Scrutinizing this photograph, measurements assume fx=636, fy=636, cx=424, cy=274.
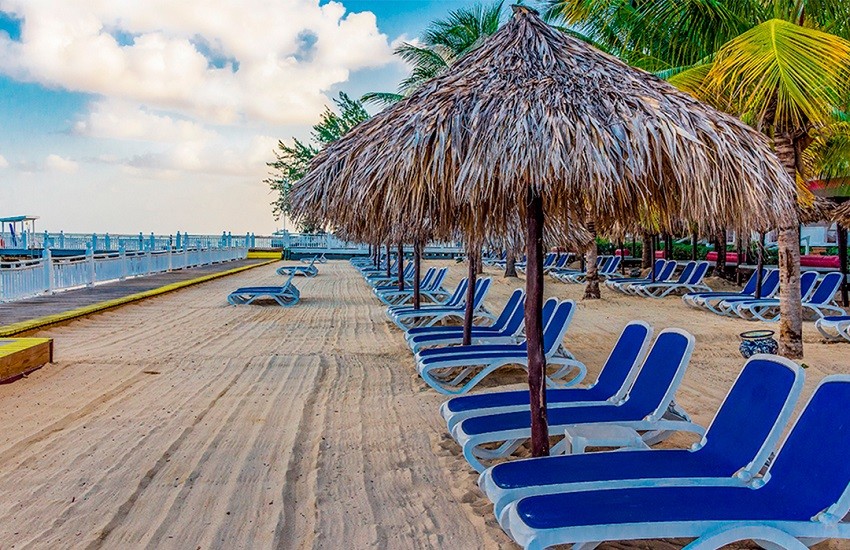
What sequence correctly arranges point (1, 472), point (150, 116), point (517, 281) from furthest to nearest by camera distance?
point (150, 116) < point (517, 281) < point (1, 472)

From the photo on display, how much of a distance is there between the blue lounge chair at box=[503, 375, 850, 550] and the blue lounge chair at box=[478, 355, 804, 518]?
8cm

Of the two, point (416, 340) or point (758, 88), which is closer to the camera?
point (758, 88)

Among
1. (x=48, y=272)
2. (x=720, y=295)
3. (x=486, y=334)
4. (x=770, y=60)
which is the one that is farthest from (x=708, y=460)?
(x=48, y=272)

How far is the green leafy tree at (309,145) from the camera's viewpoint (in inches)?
1413

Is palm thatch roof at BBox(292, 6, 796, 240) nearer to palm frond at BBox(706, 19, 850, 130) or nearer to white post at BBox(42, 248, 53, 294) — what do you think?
palm frond at BBox(706, 19, 850, 130)

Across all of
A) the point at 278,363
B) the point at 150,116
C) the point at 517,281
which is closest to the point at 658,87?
the point at 278,363

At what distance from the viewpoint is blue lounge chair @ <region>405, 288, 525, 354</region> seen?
24.0 feet

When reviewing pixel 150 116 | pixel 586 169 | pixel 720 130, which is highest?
pixel 150 116

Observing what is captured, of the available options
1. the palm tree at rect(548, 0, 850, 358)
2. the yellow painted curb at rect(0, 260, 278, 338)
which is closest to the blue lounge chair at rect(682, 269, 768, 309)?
the palm tree at rect(548, 0, 850, 358)

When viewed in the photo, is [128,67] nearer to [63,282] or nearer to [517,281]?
[63,282]

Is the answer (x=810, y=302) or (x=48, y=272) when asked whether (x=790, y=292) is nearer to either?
(x=810, y=302)

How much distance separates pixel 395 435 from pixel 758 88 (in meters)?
5.17

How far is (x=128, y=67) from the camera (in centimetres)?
1809

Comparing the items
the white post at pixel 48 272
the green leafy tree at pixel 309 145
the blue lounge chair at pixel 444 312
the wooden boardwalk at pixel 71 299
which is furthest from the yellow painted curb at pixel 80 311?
the green leafy tree at pixel 309 145
